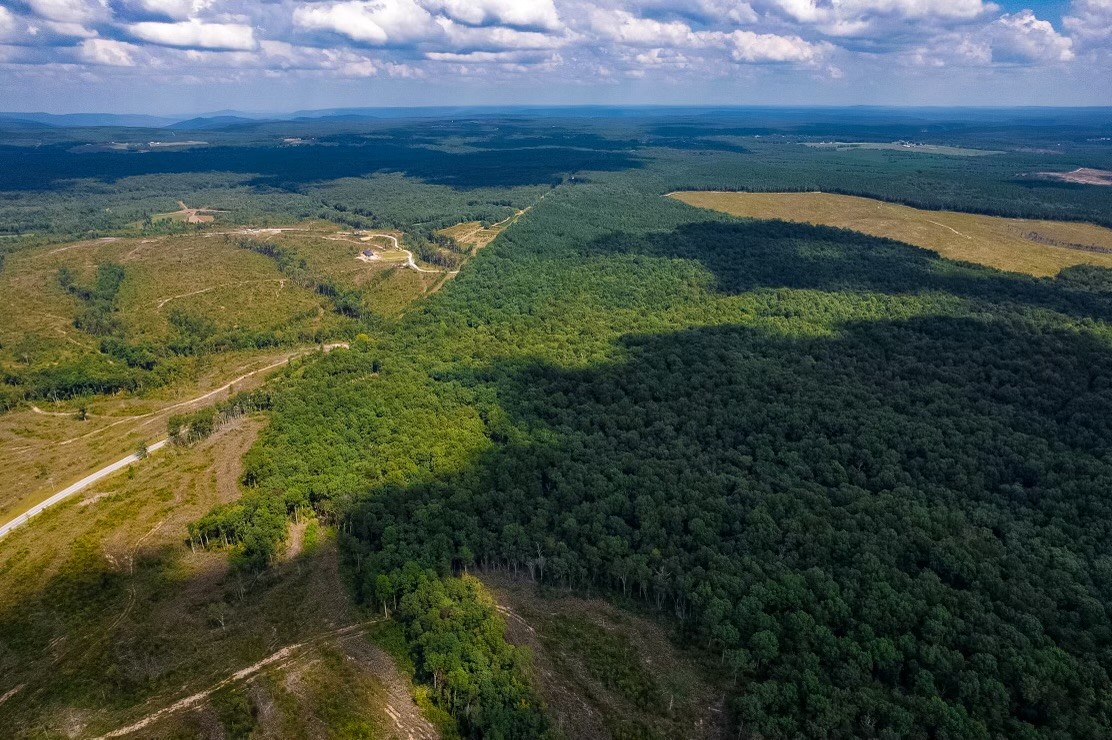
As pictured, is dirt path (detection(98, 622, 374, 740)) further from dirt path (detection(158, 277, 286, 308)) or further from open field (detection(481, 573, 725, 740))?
dirt path (detection(158, 277, 286, 308))

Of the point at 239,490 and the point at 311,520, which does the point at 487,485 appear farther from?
the point at 239,490

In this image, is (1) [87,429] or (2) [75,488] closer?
(2) [75,488]

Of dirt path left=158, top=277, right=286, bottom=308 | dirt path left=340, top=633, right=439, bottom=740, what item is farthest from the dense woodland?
dirt path left=158, top=277, right=286, bottom=308

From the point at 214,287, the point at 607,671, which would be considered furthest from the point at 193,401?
the point at 607,671

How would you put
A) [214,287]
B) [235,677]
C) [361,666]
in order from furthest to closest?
[214,287] < [361,666] < [235,677]

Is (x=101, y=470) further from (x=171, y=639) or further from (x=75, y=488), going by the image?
(x=171, y=639)

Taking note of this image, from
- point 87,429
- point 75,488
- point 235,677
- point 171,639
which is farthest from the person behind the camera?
point 87,429
